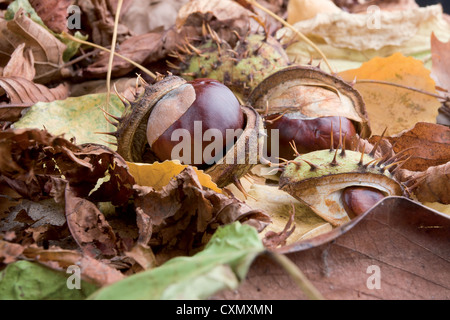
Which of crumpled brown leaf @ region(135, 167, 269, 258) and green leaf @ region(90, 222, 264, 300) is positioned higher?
green leaf @ region(90, 222, 264, 300)

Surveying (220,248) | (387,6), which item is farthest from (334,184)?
(387,6)

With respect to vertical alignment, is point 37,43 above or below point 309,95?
above

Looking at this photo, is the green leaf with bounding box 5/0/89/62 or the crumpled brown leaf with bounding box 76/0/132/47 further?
the crumpled brown leaf with bounding box 76/0/132/47

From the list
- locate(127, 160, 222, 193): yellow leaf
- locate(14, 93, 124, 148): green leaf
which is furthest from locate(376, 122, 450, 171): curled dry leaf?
locate(14, 93, 124, 148): green leaf

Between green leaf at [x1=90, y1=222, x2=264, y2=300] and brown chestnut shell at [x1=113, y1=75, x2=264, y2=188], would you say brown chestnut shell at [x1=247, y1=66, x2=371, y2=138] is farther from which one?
green leaf at [x1=90, y1=222, x2=264, y2=300]

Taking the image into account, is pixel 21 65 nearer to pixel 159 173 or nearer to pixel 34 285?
pixel 159 173

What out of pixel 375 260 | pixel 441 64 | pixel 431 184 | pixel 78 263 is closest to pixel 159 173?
pixel 78 263

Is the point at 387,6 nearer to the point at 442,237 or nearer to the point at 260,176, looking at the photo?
the point at 260,176
